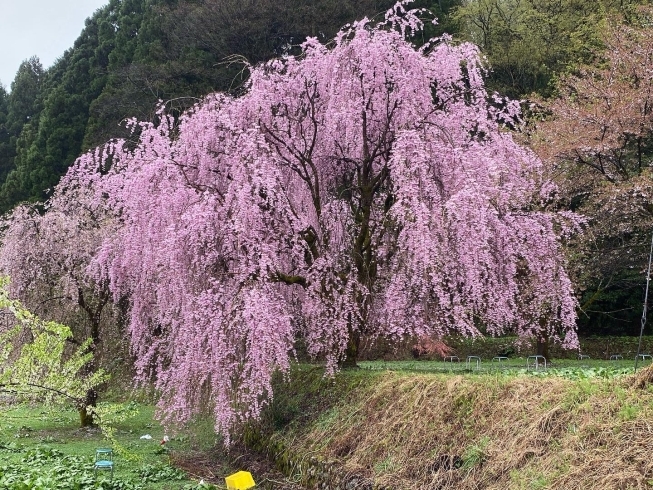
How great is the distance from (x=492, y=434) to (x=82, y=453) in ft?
23.6

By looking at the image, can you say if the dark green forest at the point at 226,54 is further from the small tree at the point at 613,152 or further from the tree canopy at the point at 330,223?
the tree canopy at the point at 330,223

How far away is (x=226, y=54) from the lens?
2444cm

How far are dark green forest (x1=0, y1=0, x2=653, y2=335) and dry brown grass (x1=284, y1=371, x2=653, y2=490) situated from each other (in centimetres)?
1186

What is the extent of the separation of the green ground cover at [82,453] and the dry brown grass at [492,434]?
2.00 metres

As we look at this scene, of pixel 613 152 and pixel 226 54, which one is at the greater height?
pixel 226 54

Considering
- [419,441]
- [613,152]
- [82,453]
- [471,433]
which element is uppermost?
[613,152]

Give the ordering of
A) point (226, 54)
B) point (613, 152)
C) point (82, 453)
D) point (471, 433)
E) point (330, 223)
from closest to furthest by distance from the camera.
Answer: point (471, 433)
point (330, 223)
point (82, 453)
point (613, 152)
point (226, 54)

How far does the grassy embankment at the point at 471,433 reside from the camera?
14.1ft

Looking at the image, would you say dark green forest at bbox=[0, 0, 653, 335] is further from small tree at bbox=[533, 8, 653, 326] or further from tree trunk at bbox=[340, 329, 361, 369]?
tree trunk at bbox=[340, 329, 361, 369]

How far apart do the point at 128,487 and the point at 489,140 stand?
6748 millimetres

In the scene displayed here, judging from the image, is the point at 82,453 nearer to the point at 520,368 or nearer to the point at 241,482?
the point at 241,482

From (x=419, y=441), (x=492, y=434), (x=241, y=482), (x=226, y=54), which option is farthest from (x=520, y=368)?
(x=226, y=54)

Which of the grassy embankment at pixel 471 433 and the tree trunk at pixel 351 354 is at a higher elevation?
the tree trunk at pixel 351 354

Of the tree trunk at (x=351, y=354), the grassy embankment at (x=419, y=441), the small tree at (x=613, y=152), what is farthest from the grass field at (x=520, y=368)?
the small tree at (x=613, y=152)
